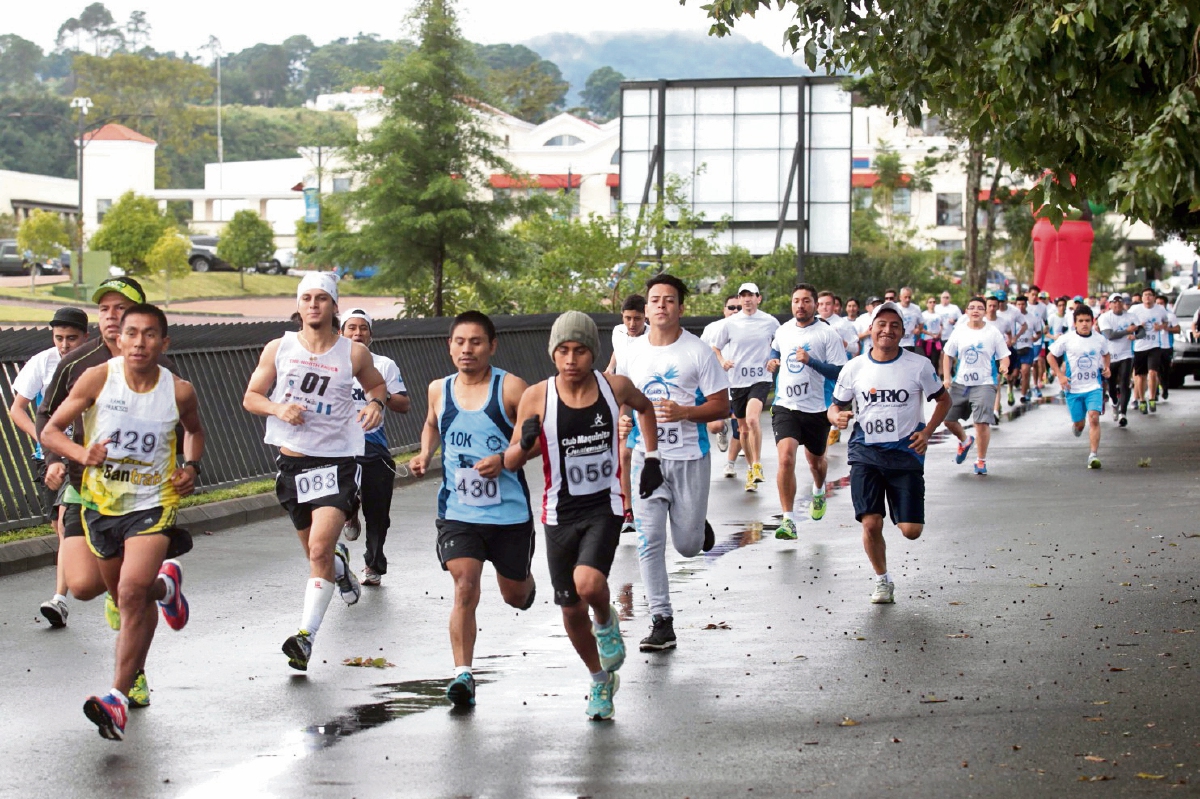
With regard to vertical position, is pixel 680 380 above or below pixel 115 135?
below

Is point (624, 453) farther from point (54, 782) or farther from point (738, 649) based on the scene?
point (54, 782)

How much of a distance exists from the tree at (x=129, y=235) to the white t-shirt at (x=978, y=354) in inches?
2194

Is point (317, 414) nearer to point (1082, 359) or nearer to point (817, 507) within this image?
point (817, 507)

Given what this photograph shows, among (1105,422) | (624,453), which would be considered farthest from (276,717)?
(1105,422)

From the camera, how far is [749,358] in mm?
16469

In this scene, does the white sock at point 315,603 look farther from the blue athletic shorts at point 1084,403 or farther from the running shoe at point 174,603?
the blue athletic shorts at point 1084,403

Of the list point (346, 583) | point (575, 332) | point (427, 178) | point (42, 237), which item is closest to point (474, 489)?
point (575, 332)

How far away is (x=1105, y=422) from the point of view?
83.7 feet

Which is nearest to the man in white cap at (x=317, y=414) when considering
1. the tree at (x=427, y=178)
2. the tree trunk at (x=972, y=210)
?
the tree at (x=427, y=178)

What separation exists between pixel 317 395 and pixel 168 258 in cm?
5521

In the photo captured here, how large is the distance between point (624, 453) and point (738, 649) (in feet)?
11.7

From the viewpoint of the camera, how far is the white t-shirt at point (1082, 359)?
62.3 feet

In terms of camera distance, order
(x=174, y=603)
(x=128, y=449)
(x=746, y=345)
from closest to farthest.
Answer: (x=128, y=449) < (x=174, y=603) < (x=746, y=345)

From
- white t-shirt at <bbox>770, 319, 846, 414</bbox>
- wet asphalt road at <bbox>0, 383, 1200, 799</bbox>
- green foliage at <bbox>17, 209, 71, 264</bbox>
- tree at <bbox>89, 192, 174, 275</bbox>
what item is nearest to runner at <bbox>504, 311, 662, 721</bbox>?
wet asphalt road at <bbox>0, 383, 1200, 799</bbox>
